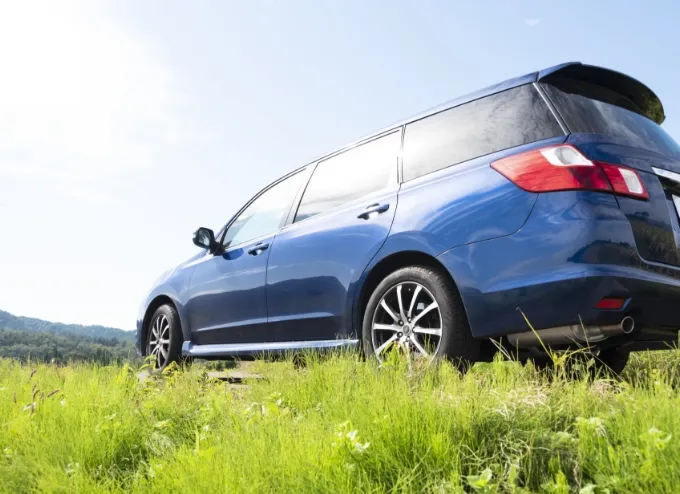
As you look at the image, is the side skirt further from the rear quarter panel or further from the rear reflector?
the rear reflector

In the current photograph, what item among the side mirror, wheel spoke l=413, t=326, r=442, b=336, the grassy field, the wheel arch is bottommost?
the grassy field

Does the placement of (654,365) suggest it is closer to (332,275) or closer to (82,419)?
(332,275)

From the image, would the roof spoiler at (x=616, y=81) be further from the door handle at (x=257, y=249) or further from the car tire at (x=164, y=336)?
the car tire at (x=164, y=336)

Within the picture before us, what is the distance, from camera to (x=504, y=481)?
1.78 meters

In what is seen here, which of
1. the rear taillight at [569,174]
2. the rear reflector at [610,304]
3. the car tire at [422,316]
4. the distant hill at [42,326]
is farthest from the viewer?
the distant hill at [42,326]

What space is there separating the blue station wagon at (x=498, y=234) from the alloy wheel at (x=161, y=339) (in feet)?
6.14

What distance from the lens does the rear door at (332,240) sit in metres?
3.77

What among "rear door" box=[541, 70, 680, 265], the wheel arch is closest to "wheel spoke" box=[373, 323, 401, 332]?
the wheel arch

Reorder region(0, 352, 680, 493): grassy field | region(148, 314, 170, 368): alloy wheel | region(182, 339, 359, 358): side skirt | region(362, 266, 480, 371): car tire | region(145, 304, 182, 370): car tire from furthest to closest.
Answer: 1. region(148, 314, 170, 368): alloy wheel
2. region(145, 304, 182, 370): car tire
3. region(182, 339, 359, 358): side skirt
4. region(362, 266, 480, 371): car tire
5. region(0, 352, 680, 493): grassy field

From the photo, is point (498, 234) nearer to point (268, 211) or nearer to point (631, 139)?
point (631, 139)

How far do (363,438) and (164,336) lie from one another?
4.47 m

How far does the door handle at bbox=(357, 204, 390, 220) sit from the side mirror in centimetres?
221

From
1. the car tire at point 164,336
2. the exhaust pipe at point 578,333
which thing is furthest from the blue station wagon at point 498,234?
the car tire at point 164,336

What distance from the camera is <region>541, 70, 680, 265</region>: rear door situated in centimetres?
291
